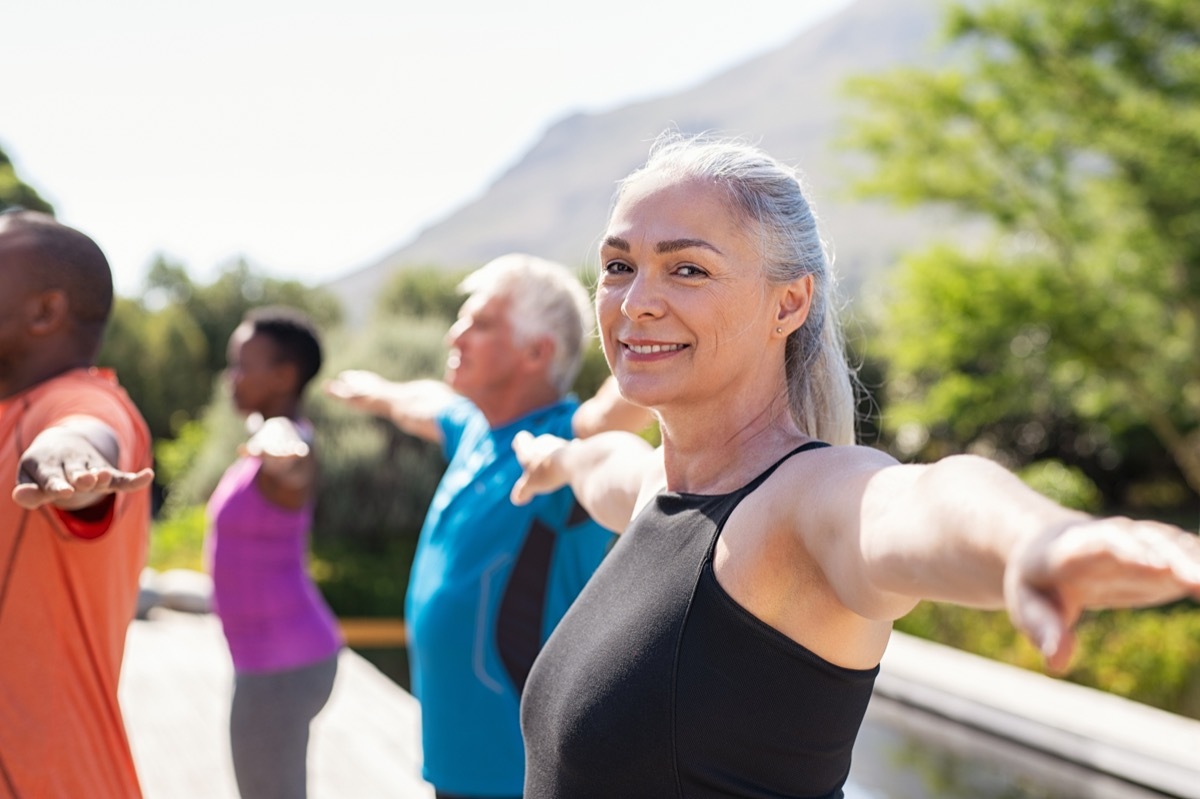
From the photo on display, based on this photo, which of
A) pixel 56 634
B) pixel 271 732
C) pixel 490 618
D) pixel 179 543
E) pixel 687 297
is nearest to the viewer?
pixel 687 297

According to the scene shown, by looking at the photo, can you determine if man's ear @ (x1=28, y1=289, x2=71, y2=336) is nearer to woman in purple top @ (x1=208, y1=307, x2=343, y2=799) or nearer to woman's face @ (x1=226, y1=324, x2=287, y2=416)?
woman in purple top @ (x1=208, y1=307, x2=343, y2=799)

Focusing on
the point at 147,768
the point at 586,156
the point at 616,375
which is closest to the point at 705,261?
the point at 616,375

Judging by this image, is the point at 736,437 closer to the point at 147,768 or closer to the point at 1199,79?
the point at 147,768

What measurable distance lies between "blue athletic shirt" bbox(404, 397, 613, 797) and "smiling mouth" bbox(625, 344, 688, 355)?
114 cm

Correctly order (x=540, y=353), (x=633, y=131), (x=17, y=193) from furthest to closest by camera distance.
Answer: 1. (x=633, y=131)
2. (x=17, y=193)
3. (x=540, y=353)

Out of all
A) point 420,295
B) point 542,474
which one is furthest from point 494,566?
point 420,295

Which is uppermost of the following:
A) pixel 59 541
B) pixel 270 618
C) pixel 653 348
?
pixel 653 348

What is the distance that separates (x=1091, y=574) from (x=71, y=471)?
4.06 ft

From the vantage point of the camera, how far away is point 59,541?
1.74m

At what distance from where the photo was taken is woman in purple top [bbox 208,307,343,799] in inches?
127

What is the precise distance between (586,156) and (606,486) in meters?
167

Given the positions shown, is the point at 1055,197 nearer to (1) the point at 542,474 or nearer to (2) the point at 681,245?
(1) the point at 542,474

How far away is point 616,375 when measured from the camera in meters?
1.53

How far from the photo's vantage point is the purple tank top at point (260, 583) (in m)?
3.32
